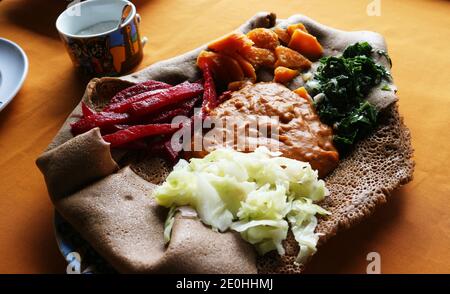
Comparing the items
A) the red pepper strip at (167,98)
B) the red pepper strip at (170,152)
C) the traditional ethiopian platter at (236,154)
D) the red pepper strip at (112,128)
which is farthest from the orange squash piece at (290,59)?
the red pepper strip at (112,128)

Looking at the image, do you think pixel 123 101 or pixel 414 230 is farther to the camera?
pixel 123 101

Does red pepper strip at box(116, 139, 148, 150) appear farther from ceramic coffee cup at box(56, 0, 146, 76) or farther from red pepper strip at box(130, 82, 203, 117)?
ceramic coffee cup at box(56, 0, 146, 76)

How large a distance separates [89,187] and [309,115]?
0.90 meters

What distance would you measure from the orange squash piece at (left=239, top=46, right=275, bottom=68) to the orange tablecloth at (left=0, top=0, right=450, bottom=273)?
64 cm

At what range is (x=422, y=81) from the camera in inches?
94.5

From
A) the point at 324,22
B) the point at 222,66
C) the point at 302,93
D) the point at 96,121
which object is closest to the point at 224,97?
the point at 222,66

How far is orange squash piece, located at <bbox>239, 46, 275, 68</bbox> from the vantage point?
220 cm

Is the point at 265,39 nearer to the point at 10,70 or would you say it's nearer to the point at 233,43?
the point at 233,43

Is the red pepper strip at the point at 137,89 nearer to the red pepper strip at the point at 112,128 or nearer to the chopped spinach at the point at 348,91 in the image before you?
the red pepper strip at the point at 112,128

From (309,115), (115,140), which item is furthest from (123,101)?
(309,115)

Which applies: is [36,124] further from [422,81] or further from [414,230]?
[422,81]

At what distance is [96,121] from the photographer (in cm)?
188
